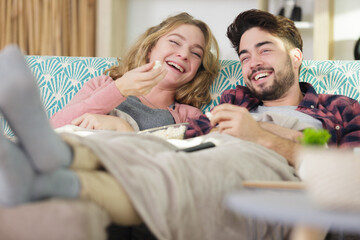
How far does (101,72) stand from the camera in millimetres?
2354

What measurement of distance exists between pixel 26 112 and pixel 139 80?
36.4 inches

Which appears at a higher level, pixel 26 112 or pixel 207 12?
pixel 207 12

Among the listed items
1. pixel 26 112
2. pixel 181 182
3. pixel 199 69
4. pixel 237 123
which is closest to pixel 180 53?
pixel 199 69

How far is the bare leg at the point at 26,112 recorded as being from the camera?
0.91 m

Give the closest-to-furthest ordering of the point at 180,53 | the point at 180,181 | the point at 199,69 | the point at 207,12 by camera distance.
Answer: the point at 180,181, the point at 180,53, the point at 199,69, the point at 207,12

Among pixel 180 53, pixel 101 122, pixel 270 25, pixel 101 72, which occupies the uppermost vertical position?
pixel 270 25

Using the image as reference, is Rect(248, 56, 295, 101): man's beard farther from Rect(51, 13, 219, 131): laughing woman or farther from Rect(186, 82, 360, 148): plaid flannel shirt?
Rect(51, 13, 219, 131): laughing woman

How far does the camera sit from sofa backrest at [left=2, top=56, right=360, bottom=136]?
6.86 ft

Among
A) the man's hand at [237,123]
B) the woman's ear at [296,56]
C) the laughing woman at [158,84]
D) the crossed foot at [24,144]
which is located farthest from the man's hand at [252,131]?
→ the crossed foot at [24,144]

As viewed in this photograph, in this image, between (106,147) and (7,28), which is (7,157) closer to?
(106,147)

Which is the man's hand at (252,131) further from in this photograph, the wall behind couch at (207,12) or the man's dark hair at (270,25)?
the wall behind couch at (207,12)

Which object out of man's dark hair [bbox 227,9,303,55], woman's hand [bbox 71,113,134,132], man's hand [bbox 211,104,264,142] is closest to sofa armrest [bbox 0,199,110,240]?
man's hand [bbox 211,104,264,142]

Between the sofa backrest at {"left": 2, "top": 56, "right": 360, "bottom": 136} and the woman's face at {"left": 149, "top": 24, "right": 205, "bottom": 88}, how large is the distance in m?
0.14

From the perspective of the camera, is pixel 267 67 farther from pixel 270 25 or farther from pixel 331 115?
pixel 331 115
